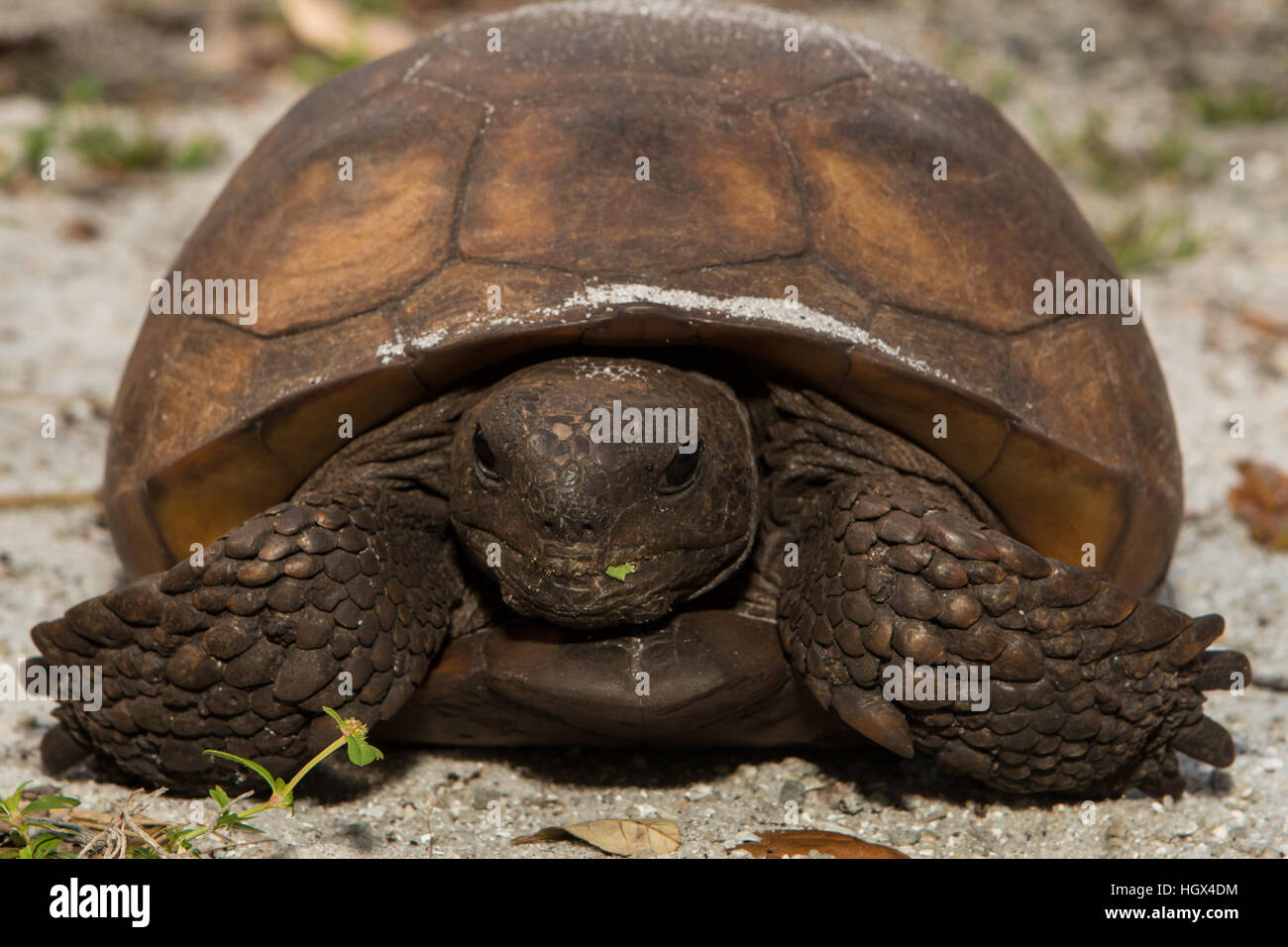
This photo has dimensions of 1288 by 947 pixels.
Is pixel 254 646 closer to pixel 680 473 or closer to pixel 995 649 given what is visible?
pixel 680 473

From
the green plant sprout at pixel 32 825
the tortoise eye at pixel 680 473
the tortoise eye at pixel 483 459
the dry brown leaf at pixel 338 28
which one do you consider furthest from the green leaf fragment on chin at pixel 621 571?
the dry brown leaf at pixel 338 28

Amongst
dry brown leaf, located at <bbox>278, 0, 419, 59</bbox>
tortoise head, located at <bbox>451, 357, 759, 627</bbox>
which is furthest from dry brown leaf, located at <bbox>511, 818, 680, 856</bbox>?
dry brown leaf, located at <bbox>278, 0, 419, 59</bbox>

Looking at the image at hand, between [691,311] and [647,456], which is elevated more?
[691,311]

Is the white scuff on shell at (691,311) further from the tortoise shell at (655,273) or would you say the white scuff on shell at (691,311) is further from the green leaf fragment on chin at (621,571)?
the green leaf fragment on chin at (621,571)

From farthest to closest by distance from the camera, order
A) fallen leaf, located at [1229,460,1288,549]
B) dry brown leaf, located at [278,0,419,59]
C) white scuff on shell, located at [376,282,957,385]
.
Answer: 1. dry brown leaf, located at [278,0,419,59]
2. fallen leaf, located at [1229,460,1288,549]
3. white scuff on shell, located at [376,282,957,385]

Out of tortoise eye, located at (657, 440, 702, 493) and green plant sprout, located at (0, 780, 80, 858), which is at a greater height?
tortoise eye, located at (657, 440, 702, 493)

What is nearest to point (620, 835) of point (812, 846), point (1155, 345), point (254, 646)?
point (812, 846)

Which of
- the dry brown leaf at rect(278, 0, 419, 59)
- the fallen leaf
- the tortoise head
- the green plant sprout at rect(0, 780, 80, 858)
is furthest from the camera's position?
the dry brown leaf at rect(278, 0, 419, 59)

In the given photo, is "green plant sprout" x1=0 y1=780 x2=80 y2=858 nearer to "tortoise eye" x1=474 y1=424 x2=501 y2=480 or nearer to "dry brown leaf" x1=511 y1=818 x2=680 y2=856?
"dry brown leaf" x1=511 y1=818 x2=680 y2=856
